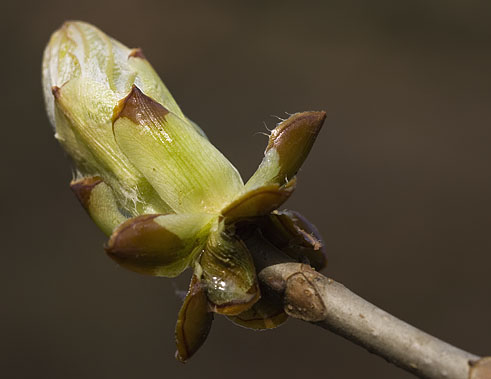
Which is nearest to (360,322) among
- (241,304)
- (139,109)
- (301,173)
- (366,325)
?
(366,325)

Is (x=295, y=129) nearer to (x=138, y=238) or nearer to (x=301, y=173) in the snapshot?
(x=138, y=238)

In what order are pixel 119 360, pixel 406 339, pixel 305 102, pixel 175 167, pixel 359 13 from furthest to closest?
pixel 359 13 → pixel 305 102 → pixel 119 360 → pixel 175 167 → pixel 406 339

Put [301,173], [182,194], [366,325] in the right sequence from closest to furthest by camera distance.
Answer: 1. [366,325]
2. [182,194]
3. [301,173]

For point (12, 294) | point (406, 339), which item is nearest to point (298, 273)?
point (406, 339)

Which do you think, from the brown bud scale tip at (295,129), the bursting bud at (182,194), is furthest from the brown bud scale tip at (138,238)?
the brown bud scale tip at (295,129)

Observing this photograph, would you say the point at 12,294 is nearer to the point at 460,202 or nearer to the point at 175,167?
the point at 460,202

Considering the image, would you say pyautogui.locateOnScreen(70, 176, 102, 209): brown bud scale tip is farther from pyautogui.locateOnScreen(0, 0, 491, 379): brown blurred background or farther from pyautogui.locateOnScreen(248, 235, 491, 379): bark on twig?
pyautogui.locateOnScreen(0, 0, 491, 379): brown blurred background
